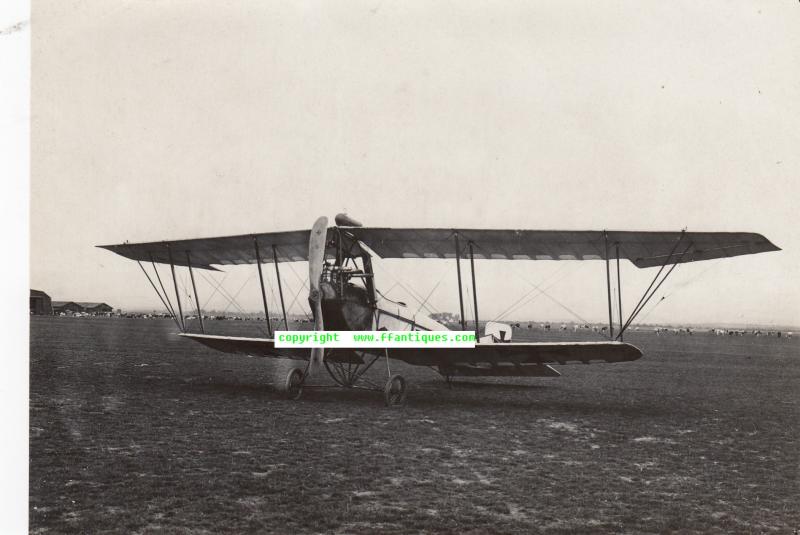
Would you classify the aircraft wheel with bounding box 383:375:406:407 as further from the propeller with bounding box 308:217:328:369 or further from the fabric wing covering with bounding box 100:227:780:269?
the fabric wing covering with bounding box 100:227:780:269

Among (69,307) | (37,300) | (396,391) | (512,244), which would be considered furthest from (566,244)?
(69,307)

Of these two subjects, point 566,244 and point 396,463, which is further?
point 566,244

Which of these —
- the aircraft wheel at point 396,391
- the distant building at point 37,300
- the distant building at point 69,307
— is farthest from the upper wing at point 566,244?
the distant building at point 69,307

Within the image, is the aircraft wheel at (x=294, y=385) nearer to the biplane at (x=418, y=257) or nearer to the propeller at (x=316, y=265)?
the biplane at (x=418, y=257)

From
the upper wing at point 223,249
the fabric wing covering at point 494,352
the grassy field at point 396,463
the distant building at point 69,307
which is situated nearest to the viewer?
the grassy field at point 396,463

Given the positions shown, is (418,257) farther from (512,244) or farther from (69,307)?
(69,307)

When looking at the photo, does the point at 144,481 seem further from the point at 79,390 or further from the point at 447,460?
the point at 79,390
